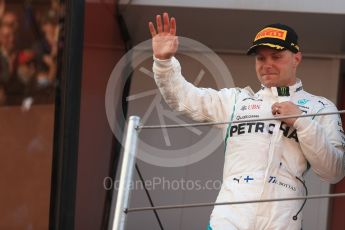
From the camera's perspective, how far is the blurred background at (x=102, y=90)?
3.45 m

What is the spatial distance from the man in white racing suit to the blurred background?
0.86m

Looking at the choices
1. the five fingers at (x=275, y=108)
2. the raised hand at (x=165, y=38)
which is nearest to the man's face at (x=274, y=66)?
the five fingers at (x=275, y=108)

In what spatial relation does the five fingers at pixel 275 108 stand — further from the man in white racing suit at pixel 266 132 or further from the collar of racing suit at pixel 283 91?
the collar of racing suit at pixel 283 91

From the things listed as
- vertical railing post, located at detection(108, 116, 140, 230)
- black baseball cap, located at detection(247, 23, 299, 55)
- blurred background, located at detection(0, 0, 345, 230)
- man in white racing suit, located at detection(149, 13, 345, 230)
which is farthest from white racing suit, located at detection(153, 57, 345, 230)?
blurred background, located at detection(0, 0, 345, 230)

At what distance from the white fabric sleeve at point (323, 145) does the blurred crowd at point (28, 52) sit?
1285 millimetres

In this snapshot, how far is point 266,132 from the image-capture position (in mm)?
2596

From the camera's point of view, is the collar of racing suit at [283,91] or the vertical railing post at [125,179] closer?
the vertical railing post at [125,179]

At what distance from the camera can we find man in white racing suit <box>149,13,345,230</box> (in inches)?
98.0

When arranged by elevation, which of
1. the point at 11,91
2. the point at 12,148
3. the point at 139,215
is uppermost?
the point at 11,91

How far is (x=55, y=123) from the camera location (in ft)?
11.3

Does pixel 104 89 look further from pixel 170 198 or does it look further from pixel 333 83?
pixel 333 83

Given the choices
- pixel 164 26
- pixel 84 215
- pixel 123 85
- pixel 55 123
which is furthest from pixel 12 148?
pixel 164 26

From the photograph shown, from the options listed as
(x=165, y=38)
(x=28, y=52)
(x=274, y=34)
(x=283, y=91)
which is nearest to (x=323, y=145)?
(x=283, y=91)

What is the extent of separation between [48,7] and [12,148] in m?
0.57
